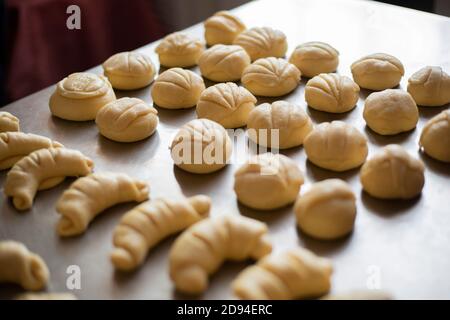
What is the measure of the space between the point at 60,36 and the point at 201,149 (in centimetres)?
214

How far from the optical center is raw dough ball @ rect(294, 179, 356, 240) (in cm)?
182

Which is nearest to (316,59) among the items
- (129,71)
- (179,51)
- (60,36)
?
(179,51)

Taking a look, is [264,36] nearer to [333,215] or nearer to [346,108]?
[346,108]

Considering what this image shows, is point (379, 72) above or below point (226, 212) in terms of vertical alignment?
above

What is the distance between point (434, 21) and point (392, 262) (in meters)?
1.91

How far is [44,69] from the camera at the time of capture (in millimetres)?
3771

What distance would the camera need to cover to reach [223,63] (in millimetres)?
2736

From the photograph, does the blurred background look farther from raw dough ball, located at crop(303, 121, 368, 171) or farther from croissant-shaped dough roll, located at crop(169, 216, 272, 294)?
croissant-shaped dough roll, located at crop(169, 216, 272, 294)

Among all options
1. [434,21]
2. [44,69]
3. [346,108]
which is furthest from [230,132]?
[44,69]

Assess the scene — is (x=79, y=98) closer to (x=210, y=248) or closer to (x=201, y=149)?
(x=201, y=149)

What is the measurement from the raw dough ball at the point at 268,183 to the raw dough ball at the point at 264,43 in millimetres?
1056

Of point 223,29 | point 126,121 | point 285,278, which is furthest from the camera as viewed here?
point 223,29

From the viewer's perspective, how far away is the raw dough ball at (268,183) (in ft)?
6.35

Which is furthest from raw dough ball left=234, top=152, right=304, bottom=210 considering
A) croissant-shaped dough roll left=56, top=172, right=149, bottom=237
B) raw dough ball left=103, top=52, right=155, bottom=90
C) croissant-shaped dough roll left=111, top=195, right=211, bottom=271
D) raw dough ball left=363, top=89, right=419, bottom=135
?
raw dough ball left=103, top=52, right=155, bottom=90
